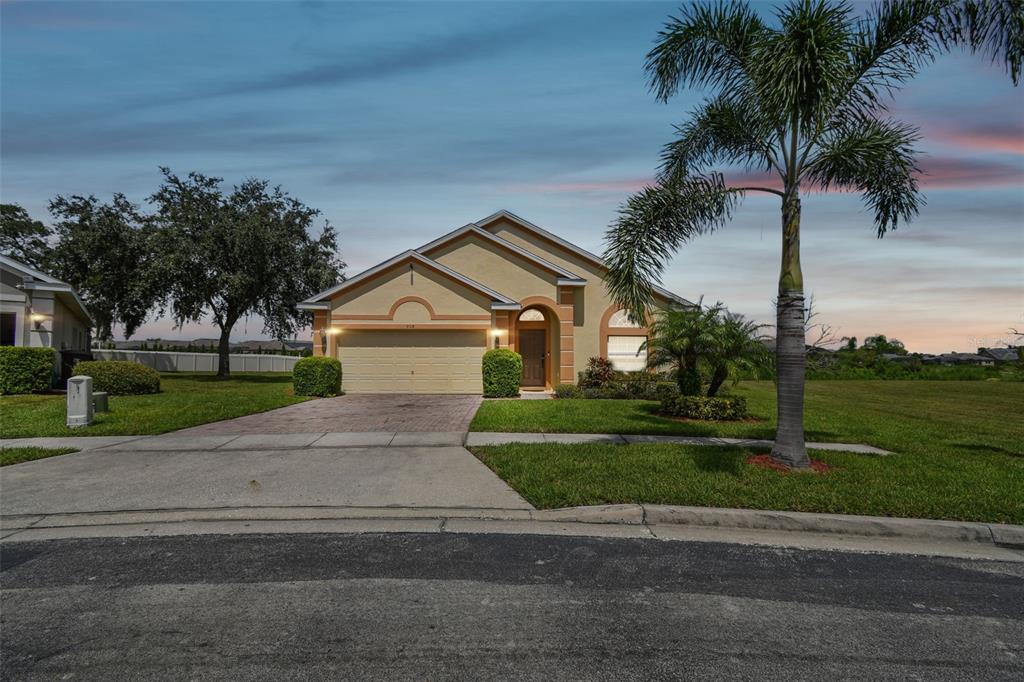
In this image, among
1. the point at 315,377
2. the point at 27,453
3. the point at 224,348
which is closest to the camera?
the point at 27,453

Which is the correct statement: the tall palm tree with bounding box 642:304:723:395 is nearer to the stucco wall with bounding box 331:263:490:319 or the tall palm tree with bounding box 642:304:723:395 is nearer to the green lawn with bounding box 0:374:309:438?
the stucco wall with bounding box 331:263:490:319

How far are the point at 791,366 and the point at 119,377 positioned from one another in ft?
64.0

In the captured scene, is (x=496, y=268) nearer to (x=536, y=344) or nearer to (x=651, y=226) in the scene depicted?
(x=536, y=344)

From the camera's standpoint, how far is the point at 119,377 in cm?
1825

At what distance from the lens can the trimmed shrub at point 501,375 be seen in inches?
741

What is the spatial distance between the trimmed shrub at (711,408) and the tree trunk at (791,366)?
5.47 m

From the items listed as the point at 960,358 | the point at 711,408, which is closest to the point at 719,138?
the point at 711,408

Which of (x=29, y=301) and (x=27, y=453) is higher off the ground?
(x=29, y=301)

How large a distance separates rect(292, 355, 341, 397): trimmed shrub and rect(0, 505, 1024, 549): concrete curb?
12.9m

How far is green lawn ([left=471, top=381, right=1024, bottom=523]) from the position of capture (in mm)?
6508

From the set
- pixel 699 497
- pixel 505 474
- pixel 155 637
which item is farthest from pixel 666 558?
pixel 155 637

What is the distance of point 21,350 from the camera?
Result: 1827 cm

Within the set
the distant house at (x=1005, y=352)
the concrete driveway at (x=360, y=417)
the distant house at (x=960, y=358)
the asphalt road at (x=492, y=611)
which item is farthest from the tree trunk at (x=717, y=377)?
the distant house at (x=960, y=358)


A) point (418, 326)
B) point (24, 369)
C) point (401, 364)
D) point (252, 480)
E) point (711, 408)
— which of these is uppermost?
point (418, 326)
